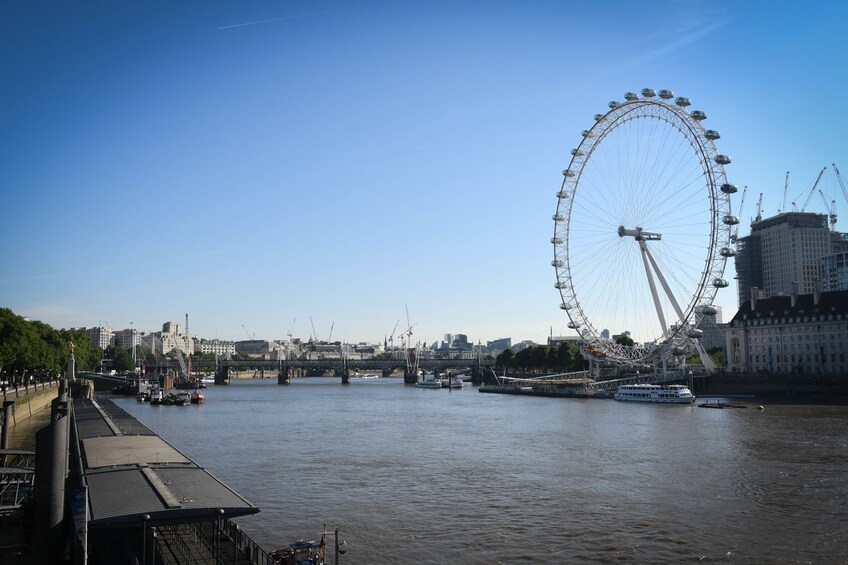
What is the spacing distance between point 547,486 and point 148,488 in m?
18.8

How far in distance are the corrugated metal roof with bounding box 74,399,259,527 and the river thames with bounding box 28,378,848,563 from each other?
177 inches

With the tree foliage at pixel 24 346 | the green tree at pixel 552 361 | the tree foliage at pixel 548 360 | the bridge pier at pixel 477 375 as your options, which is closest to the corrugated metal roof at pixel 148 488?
the tree foliage at pixel 24 346

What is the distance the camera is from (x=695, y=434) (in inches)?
1917

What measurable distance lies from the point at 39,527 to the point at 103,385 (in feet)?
372

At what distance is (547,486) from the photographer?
101 feet

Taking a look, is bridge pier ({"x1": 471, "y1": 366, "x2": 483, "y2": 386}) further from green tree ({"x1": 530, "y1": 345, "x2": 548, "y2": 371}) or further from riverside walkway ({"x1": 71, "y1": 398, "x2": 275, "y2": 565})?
riverside walkway ({"x1": 71, "y1": 398, "x2": 275, "y2": 565})

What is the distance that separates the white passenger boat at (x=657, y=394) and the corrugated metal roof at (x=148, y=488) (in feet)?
211

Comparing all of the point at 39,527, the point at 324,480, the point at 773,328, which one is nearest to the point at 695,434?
the point at 324,480

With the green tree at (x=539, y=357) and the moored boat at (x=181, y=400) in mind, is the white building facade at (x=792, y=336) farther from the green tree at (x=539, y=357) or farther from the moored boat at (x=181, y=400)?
the moored boat at (x=181, y=400)

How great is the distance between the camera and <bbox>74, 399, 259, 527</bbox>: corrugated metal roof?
13969 millimetres

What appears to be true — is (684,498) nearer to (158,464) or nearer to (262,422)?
(158,464)

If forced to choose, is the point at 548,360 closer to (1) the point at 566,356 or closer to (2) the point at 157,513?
(1) the point at 566,356

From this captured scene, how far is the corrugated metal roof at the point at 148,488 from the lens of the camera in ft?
45.8

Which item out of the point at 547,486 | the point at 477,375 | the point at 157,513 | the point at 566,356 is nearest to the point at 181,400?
the point at 547,486
